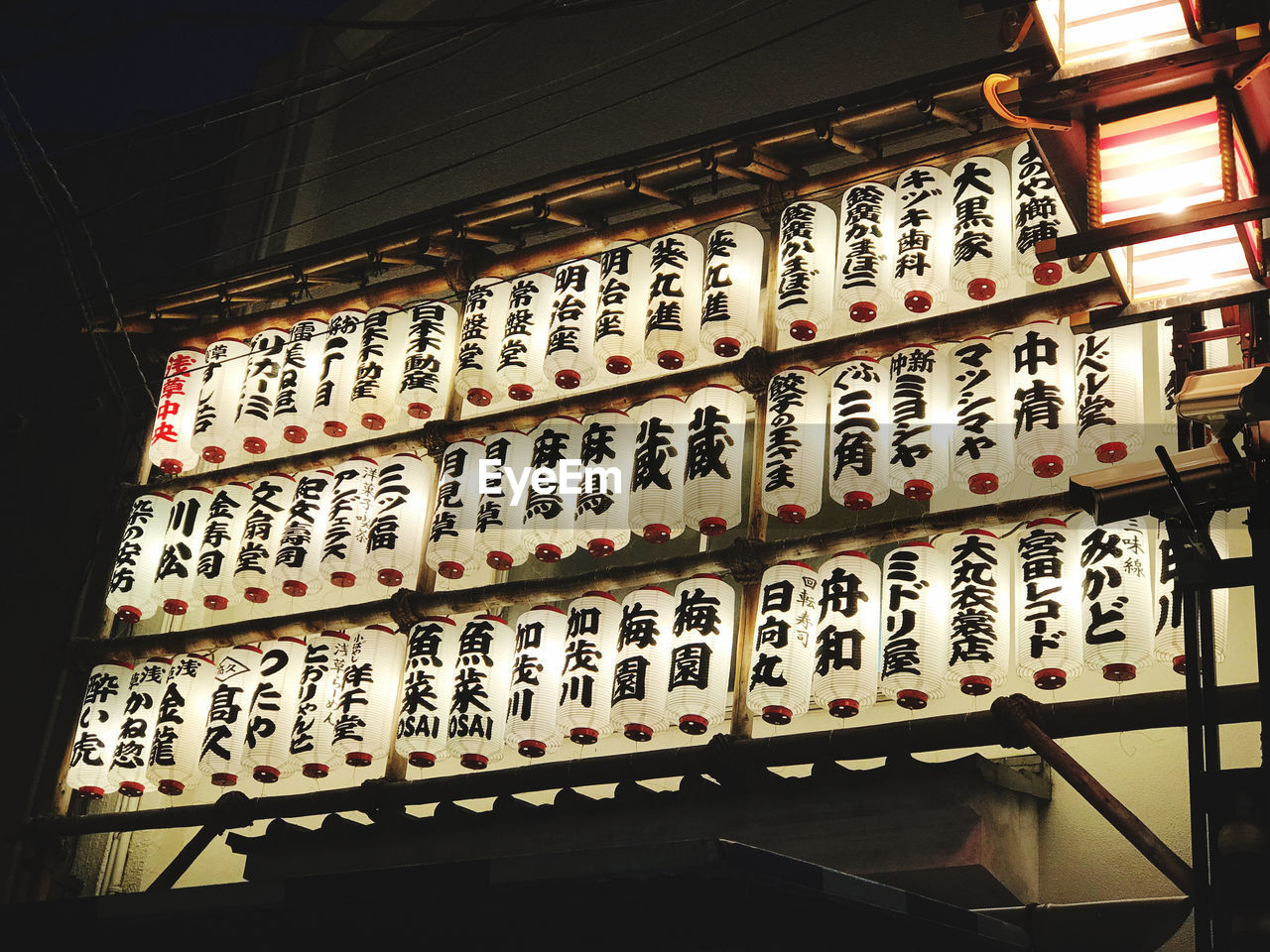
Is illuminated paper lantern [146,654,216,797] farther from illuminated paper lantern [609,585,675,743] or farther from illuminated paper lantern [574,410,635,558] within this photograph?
illuminated paper lantern [609,585,675,743]

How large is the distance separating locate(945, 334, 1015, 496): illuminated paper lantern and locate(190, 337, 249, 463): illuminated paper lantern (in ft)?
20.4

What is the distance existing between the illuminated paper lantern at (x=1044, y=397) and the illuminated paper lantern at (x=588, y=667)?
2905 mm

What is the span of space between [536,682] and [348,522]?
227cm

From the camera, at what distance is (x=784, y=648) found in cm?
832

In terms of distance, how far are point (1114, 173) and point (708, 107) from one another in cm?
799

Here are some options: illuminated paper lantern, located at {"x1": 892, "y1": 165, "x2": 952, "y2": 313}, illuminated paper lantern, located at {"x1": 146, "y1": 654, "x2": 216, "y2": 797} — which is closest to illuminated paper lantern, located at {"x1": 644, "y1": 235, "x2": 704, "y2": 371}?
illuminated paper lantern, located at {"x1": 892, "y1": 165, "x2": 952, "y2": 313}

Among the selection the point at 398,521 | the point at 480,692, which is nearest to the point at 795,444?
the point at 480,692

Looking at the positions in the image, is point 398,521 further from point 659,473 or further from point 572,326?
point 659,473

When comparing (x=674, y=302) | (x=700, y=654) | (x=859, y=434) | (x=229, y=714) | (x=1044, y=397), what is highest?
(x=674, y=302)

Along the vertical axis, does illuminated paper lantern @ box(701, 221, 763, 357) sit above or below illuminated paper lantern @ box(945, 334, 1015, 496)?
above

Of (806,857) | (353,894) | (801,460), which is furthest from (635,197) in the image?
(353,894)

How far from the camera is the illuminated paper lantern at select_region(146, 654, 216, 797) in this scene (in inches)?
397

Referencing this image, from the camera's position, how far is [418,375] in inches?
422

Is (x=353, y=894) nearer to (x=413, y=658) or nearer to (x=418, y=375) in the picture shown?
(x=413, y=658)
